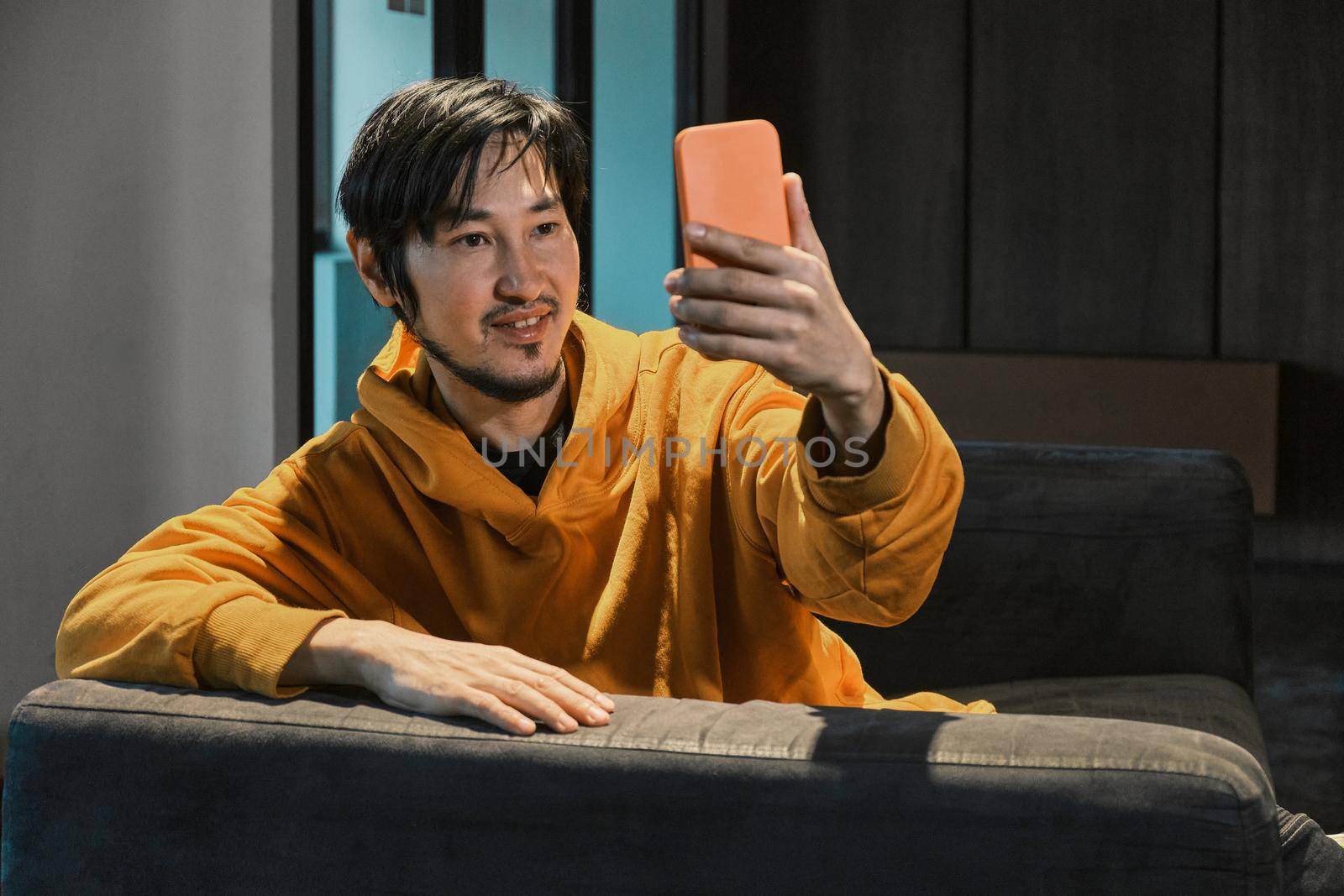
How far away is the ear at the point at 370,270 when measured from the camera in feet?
5.45

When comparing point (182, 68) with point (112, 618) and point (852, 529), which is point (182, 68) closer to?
point (112, 618)

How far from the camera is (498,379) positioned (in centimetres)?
156

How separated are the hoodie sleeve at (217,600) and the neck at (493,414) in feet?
0.62

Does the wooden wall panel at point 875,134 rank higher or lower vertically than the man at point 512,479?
higher

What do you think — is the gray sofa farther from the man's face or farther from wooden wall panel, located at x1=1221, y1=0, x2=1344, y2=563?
wooden wall panel, located at x1=1221, y1=0, x2=1344, y2=563

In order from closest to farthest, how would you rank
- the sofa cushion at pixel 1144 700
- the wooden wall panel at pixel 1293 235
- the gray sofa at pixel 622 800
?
the gray sofa at pixel 622 800, the sofa cushion at pixel 1144 700, the wooden wall panel at pixel 1293 235

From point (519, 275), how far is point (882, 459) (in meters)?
0.56

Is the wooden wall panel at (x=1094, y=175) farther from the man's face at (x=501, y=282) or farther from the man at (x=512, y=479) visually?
the man's face at (x=501, y=282)

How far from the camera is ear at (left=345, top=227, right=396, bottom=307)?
65.4 inches

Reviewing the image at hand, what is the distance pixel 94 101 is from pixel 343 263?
611 millimetres

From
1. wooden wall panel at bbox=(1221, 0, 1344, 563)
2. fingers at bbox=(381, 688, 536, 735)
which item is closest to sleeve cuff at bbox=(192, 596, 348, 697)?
fingers at bbox=(381, 688, 536, 735)

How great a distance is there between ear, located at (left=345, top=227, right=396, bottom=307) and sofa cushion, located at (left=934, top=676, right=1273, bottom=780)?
37.4 inches

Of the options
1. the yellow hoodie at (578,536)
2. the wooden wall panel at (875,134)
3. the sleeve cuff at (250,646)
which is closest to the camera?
the sleeve cuff at (250,646)

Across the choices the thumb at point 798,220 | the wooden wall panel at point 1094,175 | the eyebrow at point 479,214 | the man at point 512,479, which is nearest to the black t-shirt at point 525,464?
the man at point 512,479
